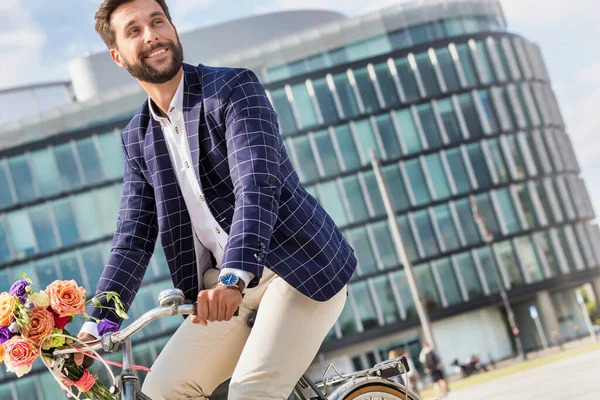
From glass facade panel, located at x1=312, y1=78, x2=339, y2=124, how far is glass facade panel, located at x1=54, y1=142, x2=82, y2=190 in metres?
13.6

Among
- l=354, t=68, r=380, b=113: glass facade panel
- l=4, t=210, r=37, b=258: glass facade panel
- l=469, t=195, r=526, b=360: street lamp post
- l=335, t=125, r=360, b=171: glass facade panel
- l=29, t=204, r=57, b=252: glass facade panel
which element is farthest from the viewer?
l=354, t=68, r=380, b=113: glass facade panel

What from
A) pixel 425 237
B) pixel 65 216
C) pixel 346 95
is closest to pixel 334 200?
pixel 425 237

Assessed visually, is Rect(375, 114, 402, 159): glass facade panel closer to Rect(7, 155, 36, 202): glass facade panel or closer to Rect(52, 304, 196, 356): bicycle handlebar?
Rect(7, 155, 36, 202): glass facade panel

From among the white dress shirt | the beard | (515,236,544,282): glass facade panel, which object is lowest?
(515,236,544,282): glass facade panel

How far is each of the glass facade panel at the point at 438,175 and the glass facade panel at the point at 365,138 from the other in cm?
290

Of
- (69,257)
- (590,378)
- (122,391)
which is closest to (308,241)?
(122,391)

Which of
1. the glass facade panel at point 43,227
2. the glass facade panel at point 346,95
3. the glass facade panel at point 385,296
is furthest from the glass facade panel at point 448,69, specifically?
the glass facade panel at point 43,227

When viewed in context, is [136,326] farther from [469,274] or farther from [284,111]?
[469,274]

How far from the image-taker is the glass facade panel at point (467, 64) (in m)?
51.5

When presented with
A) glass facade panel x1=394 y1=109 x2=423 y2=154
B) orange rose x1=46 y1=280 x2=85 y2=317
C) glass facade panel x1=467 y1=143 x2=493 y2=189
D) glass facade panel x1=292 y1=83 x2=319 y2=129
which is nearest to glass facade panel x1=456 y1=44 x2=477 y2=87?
glass facade panel x1=467 y1=143 x2=493 y2=189

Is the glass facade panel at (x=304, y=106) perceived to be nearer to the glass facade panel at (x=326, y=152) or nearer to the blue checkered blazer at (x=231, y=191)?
the glass facade panel at (x=326, y=152)

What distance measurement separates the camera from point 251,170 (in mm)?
2932

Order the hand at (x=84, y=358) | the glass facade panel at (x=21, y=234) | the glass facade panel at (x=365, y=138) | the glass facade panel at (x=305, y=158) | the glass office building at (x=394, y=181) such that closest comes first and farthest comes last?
the hand at (x=84, y=358)
the glass facade panel at (x=21, y=234)
the glass office building at (x=394, y=181)
the glass facade panel at (x=305, y=158)
the glass facade panel at (x=365, y=138)

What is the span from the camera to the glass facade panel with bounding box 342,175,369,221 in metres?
48.9
